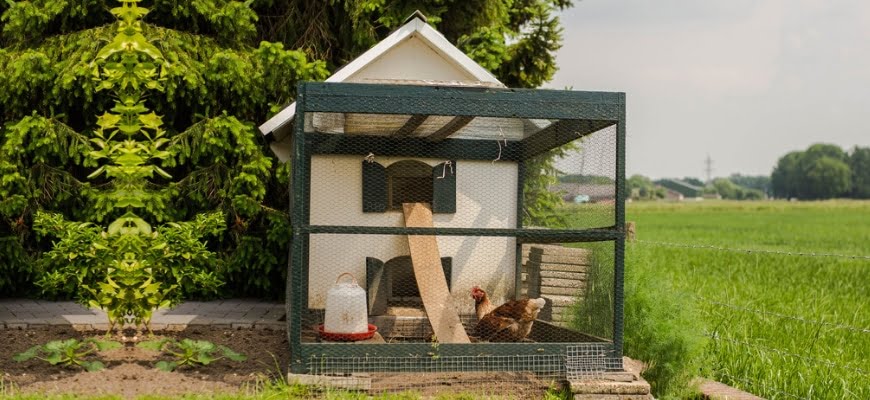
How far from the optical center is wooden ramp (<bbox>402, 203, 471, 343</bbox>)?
7.03 metres

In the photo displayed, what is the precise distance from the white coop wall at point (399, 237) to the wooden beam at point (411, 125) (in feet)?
1.39

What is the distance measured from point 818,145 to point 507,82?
137740mm

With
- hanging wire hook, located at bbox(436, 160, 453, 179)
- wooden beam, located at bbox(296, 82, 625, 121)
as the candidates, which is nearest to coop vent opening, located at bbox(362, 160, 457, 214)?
hanging wire hook, located at bbox(436, 160, 453, 179)

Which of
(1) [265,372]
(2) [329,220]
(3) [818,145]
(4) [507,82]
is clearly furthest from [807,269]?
(3) [818,145]

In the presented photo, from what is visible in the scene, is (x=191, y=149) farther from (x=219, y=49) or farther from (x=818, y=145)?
(x=818, y=145)

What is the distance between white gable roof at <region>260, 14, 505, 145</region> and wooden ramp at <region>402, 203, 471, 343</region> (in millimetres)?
1216

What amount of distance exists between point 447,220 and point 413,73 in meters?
1.40

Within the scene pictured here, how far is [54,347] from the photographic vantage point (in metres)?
6.25

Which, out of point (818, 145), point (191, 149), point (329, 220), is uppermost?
point (818, 145)

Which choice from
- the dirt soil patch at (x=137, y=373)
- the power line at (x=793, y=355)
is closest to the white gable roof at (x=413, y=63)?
the dirt soil patch at (x=137, y=373)

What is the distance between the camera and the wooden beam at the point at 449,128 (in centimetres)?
665

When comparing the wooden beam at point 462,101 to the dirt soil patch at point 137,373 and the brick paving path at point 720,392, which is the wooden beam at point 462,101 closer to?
the dirt soil patch at point 137,373

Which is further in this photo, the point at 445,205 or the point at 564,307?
the point at 445,205

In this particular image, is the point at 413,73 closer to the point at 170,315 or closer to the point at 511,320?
the point at 511,320
